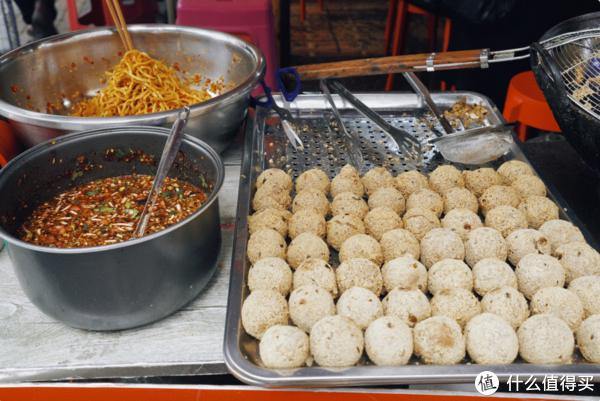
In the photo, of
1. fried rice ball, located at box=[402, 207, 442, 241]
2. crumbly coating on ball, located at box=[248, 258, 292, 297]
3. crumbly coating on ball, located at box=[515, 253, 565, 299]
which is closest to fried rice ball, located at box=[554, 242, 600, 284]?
crumbly coating on ball, located at box=[515, 253, 565, 299]

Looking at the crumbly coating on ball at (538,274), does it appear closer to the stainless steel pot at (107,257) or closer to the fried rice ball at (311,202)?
the fried rice ball at (311,202)

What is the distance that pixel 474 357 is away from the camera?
4.44ft

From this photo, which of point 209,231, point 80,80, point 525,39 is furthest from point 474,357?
point 525,39

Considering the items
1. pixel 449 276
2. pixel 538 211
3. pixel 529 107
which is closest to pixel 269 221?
pixel 449 276

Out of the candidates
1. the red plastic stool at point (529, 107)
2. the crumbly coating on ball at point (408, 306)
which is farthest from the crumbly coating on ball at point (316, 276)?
the red plastic stool at point (529, 107)

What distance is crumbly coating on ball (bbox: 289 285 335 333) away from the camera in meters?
Answer: 1.43

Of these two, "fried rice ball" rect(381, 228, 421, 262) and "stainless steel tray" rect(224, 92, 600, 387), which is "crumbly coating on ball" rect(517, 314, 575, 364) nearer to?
"stainless steel tray" rect(224, 92, 600, 387)

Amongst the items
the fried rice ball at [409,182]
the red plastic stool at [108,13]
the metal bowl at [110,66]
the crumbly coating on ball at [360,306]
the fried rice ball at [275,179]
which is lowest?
the red plastic stool at [108,13]

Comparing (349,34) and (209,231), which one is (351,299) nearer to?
(209,231)

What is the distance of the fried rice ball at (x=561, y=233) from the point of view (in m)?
1.71

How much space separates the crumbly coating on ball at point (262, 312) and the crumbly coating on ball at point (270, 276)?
0.06 m

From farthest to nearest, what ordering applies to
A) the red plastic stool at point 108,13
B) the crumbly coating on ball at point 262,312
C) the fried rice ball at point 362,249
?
the red plastic stool at point 108,13
the fried rice ball at point 362,249
the crumbly coating on ball at point 262,312

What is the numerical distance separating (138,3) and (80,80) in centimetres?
317

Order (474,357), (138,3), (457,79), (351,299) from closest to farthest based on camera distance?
(474,357) → (351,299) → (457,79) → (138,3)
